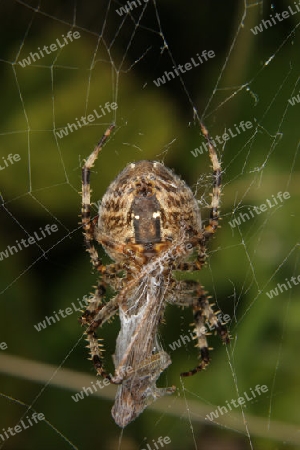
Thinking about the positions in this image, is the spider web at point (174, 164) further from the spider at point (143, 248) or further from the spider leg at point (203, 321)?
the spider at point (143, 248)

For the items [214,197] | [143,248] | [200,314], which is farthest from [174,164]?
[200,314]

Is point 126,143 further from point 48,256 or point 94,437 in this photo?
point 94,437

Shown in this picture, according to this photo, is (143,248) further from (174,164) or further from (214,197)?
(174,164)

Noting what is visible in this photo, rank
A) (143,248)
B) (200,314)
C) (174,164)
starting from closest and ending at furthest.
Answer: (143,248) < (200,314) < (174,164)

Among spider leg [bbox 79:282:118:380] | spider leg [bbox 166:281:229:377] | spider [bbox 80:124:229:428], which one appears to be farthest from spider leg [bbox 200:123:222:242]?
spider leg [bbox 79:282:118:380]

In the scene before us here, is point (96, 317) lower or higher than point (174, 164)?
lower

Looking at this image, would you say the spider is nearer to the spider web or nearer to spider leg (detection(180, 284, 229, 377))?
spider leg (detection(180, 284, 229, 377))

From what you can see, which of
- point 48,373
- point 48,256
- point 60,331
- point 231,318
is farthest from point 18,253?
point 231,318

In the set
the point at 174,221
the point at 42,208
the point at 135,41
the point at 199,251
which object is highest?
the point at 135,41
